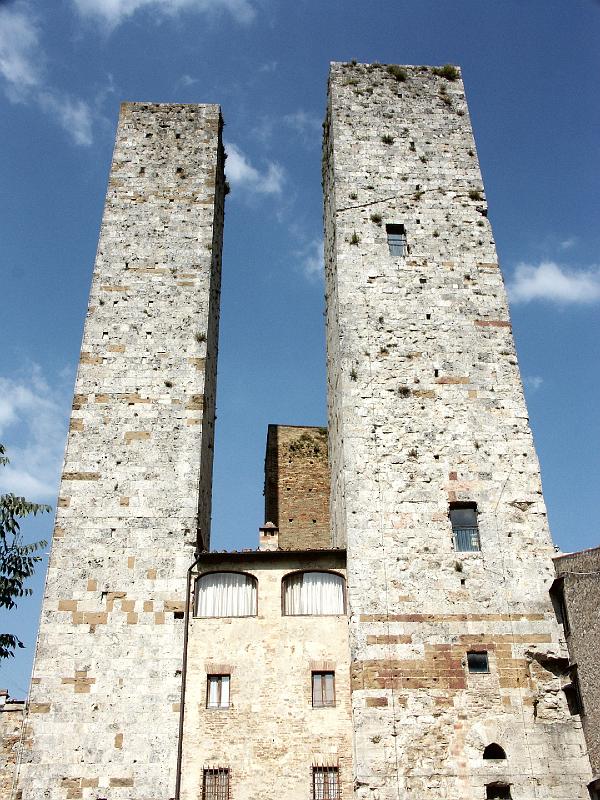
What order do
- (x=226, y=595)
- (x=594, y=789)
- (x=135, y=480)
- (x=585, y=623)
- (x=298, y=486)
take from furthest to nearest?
(x=298, y=486), (x=135, y=480), (x=226, y=595), (x=585, y=623), (x=594, y=789)

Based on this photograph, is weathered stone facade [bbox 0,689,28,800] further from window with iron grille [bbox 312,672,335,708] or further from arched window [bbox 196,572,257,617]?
window with iron grille [bbox 312,672,335,708]

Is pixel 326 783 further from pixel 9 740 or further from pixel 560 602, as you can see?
pixel 9 740

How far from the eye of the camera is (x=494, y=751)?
13.7m

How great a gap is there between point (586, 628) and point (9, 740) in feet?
33.3

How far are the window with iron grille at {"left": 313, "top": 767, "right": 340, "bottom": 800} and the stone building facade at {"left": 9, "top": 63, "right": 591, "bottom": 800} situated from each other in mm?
31

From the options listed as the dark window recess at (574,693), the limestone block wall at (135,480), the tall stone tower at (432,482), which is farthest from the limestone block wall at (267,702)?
the dark window recess at (574,693)

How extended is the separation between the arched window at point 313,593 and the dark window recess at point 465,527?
2337 millimetres

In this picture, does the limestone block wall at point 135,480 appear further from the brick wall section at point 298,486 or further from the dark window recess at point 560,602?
the dark window recess at point 560,602

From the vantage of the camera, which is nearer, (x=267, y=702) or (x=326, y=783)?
(x=326, y=783)

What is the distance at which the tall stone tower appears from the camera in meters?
13.7

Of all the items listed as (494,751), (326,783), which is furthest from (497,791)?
(326,783)

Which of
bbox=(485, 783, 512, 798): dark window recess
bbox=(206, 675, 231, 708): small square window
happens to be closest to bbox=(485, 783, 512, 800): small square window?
bbox=(485, 783, 512, 798): dark window recess

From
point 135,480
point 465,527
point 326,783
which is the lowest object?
point 326,783

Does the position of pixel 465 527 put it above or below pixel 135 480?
below
